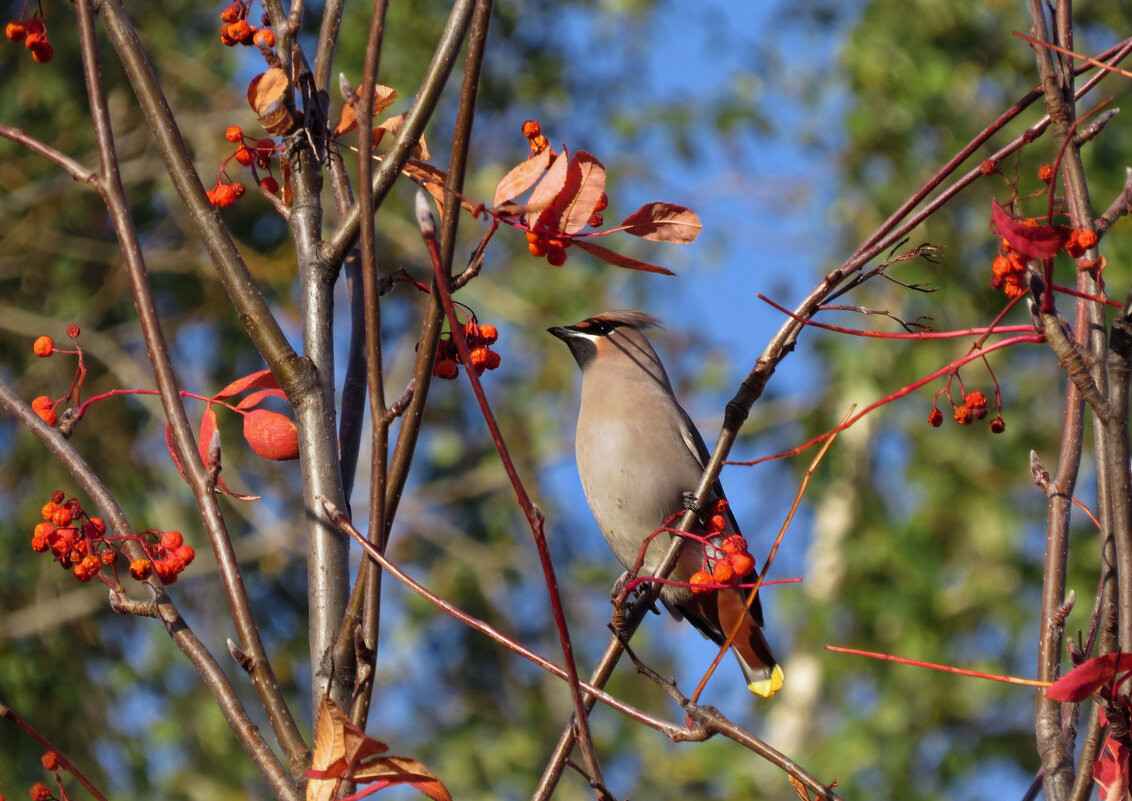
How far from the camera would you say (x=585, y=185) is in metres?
1.32

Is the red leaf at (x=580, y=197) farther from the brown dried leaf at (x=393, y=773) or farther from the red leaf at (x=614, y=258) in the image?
the brown dried leaf at (x=393, y=773)

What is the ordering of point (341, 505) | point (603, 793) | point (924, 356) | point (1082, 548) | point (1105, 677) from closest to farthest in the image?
point (1105, 677) < point (603, 793) < point (341, 505) < point (1082, 548) < point (924, 356)

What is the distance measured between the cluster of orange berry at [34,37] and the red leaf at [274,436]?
0.54 metres

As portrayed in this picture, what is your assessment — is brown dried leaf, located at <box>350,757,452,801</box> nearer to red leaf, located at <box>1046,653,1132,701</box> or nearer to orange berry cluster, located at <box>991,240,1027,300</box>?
red leaf, located at <box>1046,653,1132,701</box>

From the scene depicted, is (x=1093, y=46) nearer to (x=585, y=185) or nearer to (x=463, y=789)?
(x=463, y=789)

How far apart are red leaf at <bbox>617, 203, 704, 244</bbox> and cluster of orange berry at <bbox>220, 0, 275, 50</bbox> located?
551 mm

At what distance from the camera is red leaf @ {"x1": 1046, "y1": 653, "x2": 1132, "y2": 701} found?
99 centimetres

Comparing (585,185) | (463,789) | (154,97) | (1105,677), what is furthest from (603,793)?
(463,789)

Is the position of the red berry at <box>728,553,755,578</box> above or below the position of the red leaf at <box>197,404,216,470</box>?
above

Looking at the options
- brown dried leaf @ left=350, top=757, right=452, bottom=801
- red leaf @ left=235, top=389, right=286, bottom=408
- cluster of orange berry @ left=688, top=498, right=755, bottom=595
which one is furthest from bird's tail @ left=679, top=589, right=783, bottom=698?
brown dried leaf @ left=350, top=757, right=452, bottom=801

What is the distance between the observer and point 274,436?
59.4 inches

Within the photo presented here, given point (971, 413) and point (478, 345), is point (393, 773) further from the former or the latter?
point (971, 413)

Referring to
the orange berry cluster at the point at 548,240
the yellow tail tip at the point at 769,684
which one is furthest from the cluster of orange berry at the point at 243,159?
the yellow tail tip at the point at 769,684

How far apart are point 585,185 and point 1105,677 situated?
667 millimetres
